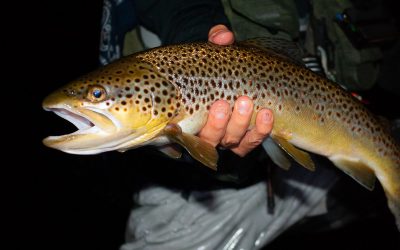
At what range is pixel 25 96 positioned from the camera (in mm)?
7113

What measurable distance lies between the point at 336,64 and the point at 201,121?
138cm

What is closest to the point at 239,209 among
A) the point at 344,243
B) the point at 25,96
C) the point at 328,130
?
the point at 328,130

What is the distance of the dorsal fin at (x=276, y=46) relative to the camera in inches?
69.8

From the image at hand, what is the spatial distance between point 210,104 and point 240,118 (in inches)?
5.0

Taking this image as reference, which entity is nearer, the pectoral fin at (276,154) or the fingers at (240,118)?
the fingers at (240,118)

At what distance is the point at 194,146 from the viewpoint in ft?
4.96

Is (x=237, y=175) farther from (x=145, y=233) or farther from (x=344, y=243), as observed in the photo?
(x=344, y=243)

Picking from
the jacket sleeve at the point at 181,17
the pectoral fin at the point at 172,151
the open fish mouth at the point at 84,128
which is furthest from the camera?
the jacket sleeve at the point at 181,17

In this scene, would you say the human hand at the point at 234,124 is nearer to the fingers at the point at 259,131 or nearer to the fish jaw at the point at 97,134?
the fingers at the point at 259,131

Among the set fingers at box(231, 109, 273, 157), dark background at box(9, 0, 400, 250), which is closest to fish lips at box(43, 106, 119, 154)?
fingers at box(231, 109, 273, 157)

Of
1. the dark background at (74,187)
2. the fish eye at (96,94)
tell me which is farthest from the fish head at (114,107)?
the dark background at (74,187)

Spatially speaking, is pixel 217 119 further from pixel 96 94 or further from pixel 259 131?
pixel 96 94

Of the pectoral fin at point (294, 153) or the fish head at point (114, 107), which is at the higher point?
the fish head at point (114, 107)

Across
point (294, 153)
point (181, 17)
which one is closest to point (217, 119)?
point (294, 153)
